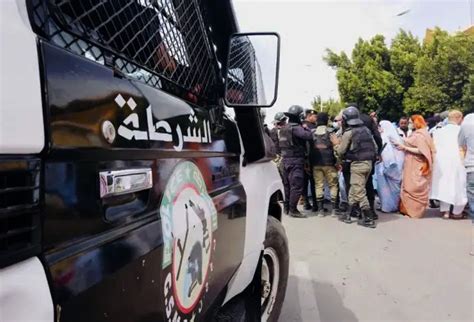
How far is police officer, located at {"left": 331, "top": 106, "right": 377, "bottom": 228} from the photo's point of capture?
620cm

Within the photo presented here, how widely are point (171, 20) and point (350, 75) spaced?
24.9m

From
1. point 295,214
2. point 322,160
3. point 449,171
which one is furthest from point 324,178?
point 449,171

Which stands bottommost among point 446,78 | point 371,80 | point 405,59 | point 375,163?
point 375,163

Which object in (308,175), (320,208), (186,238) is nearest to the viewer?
(186,238)

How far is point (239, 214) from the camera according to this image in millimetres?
2012

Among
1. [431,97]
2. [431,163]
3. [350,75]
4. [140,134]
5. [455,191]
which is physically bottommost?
[455,191]

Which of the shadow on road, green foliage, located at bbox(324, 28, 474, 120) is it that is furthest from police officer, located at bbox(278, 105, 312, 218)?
green foliage, located at bbox(324, 28, 474, 120)

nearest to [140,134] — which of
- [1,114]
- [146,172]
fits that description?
[146,172]

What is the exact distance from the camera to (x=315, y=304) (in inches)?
142

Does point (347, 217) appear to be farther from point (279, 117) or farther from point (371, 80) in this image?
point (371, 80)

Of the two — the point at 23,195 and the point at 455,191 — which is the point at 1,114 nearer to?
the point at 23,195

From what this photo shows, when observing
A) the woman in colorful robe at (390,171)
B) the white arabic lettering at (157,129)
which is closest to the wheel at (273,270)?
the white arabic lettering at (157,129)

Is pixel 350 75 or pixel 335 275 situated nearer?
pixel 335 275

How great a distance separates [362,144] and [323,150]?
2.91 feet
